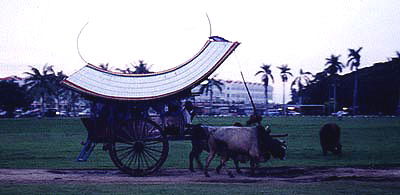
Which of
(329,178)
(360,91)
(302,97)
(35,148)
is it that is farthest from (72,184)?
(302,97)

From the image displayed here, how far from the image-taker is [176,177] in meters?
16.6

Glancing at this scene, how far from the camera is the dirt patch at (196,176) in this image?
51.3 ft

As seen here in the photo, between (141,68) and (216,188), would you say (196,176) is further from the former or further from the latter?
(141,68)

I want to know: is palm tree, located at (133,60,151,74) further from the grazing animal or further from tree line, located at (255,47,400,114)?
the grazing animal

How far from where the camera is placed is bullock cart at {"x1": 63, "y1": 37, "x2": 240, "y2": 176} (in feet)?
54.2

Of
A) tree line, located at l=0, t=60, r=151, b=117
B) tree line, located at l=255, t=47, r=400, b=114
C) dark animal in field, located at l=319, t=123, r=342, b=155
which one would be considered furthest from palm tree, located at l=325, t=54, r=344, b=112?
dark animal in field, located at l=319, t=123, r=342, b=155

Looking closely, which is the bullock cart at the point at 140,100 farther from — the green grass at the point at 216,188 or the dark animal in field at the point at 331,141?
the dark animal in field at the point at 331,141

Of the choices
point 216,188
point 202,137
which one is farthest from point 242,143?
point 216,188

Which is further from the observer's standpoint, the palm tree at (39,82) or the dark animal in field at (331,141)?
the palm tree at (39,82)

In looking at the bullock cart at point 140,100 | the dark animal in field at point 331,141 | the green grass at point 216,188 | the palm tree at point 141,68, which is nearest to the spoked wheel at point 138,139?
the bullock cart at point 140,100

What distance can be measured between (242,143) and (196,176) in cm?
149

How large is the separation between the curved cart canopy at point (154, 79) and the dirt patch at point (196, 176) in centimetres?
216

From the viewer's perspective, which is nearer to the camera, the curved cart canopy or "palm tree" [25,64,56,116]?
the curved cart canopy

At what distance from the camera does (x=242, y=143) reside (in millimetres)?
16750
